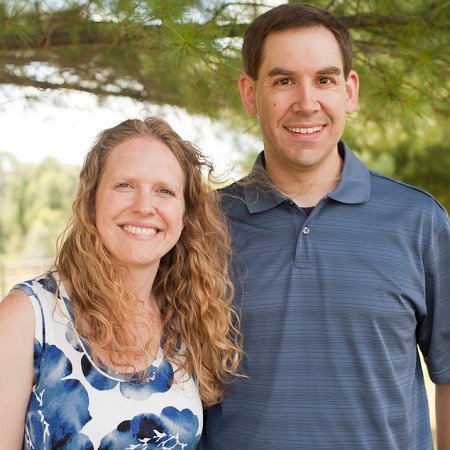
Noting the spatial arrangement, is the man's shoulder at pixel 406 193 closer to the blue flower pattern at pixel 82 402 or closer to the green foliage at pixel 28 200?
the blue flower pattern at pixel 82 402

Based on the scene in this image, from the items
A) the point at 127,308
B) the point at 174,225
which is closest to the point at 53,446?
the point at 127,308

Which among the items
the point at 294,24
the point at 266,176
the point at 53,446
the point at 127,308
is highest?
the point at 294,24

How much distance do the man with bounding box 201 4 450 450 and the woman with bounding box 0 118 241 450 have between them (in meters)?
0.13

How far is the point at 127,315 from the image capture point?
7.07 ft

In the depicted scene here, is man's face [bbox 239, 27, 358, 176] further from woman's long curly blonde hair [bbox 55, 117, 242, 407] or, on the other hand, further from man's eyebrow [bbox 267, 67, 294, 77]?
woman's long curly blonde hair [bbox 55, 117, 242, 407]

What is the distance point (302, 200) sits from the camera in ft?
7.58

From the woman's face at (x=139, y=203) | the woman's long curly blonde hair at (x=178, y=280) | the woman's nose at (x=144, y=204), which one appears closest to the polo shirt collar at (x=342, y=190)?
the woman's long curly blonde hair at (x=178, y=280)

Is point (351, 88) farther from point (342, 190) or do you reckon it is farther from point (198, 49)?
point (198, 49)

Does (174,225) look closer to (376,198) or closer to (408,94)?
(376,198)

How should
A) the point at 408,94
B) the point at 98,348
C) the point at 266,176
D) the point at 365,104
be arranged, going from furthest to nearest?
the point at 365,104 < the point at 408,94 < the point at 266,176 < the point at 98,348

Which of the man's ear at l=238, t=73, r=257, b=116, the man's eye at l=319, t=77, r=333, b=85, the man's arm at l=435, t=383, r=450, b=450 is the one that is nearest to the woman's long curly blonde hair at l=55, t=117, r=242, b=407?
the man's ear at l=238, t=73, r=257, b=116

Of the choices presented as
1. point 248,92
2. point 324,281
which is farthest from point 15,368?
point 248,92

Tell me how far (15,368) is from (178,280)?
664 millimetres

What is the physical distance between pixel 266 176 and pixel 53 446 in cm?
104
